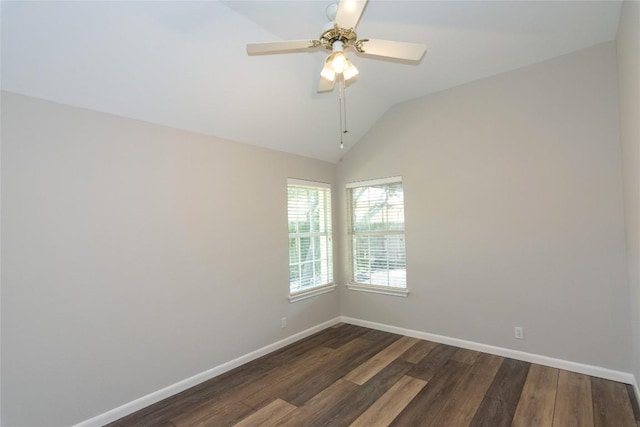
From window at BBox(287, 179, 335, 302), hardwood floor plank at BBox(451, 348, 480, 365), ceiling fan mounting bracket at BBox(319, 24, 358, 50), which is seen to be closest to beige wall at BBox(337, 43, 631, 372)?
hardwood floor plank at BBox(451, 348, 480, 365)

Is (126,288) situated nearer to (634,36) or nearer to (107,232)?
(107,232)

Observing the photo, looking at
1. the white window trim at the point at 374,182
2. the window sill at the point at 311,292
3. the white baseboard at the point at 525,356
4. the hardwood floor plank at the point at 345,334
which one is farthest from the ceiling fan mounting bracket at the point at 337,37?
the white baseboard at the point at 525,356

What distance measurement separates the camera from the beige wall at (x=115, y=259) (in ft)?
6.63

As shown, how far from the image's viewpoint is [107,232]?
238 centimetres

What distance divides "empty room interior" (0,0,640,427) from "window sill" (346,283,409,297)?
0.11ft

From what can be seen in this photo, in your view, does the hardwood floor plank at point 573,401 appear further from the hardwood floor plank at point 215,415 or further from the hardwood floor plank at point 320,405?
the hardwood floor plank at point 215,415

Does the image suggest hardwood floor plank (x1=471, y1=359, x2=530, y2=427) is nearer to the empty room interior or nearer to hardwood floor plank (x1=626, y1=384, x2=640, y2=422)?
the empty room interior

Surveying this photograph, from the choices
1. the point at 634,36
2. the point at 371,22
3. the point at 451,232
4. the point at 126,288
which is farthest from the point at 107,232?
the point at 634,36

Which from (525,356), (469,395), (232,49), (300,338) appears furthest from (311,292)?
(232,49)

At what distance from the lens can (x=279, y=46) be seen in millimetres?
1840

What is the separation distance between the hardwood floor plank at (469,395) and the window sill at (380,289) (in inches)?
42.3

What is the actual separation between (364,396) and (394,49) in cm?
262

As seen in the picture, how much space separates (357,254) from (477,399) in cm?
232

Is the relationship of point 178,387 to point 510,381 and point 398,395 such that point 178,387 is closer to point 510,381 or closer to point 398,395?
point 398,395
